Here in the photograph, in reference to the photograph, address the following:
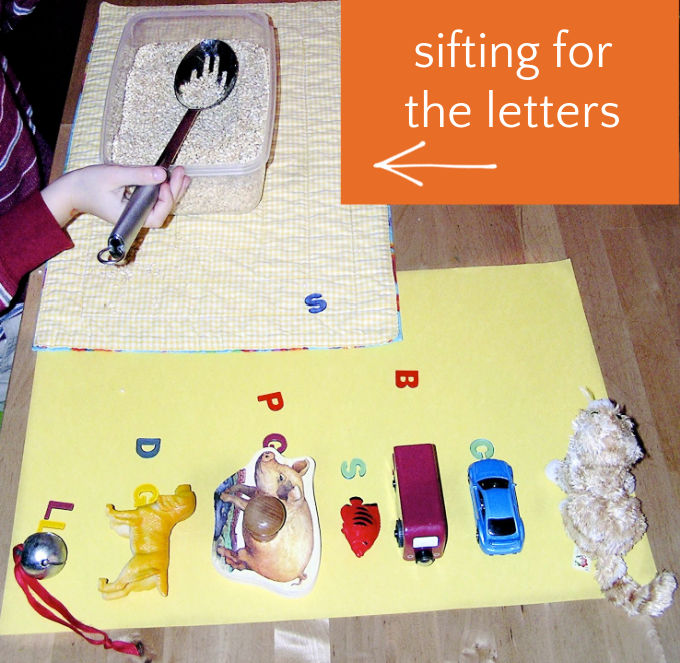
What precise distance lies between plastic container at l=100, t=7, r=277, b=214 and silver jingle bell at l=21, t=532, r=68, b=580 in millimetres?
381

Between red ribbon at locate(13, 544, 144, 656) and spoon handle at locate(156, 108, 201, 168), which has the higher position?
spoon handle at locate(156, 108, 201, 168)

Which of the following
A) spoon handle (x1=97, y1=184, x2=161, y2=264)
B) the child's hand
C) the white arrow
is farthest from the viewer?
the white arrow

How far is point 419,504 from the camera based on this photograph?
595 millimetres

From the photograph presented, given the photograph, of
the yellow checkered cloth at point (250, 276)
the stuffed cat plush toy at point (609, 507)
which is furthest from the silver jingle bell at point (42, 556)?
the stuffed cat plush toy at point (609, 507)

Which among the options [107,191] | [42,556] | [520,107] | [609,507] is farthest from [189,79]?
[609,507]

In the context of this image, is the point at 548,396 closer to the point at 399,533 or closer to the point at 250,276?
the point at 399,533

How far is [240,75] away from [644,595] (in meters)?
0.70

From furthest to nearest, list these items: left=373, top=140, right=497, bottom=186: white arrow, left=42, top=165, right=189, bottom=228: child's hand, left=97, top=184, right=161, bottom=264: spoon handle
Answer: left=373, top=140, right=497, bottom=186: white arrow → left=42, top=165, right=189, bottom=228: child's hand → left=97, top=184, right=161, bottom=264: spoon handle

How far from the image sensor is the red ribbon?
0.60 m

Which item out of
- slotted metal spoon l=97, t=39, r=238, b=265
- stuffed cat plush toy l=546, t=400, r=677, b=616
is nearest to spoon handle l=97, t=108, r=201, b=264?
slotted metal spoon l=97, t=39, r=238, b=265

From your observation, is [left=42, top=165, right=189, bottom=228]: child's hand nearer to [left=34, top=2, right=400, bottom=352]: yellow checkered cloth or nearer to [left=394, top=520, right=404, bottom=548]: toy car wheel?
[left=34, top=2, right=400, bottom=352]: yellow checkered cloth

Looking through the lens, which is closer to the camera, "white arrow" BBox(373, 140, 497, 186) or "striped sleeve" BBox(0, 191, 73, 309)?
"striped sleeve" BBox(0, 191, 73, 309)

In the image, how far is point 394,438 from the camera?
68 cm

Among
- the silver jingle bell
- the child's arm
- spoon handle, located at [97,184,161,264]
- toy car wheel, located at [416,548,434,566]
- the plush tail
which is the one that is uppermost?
the child's arm
